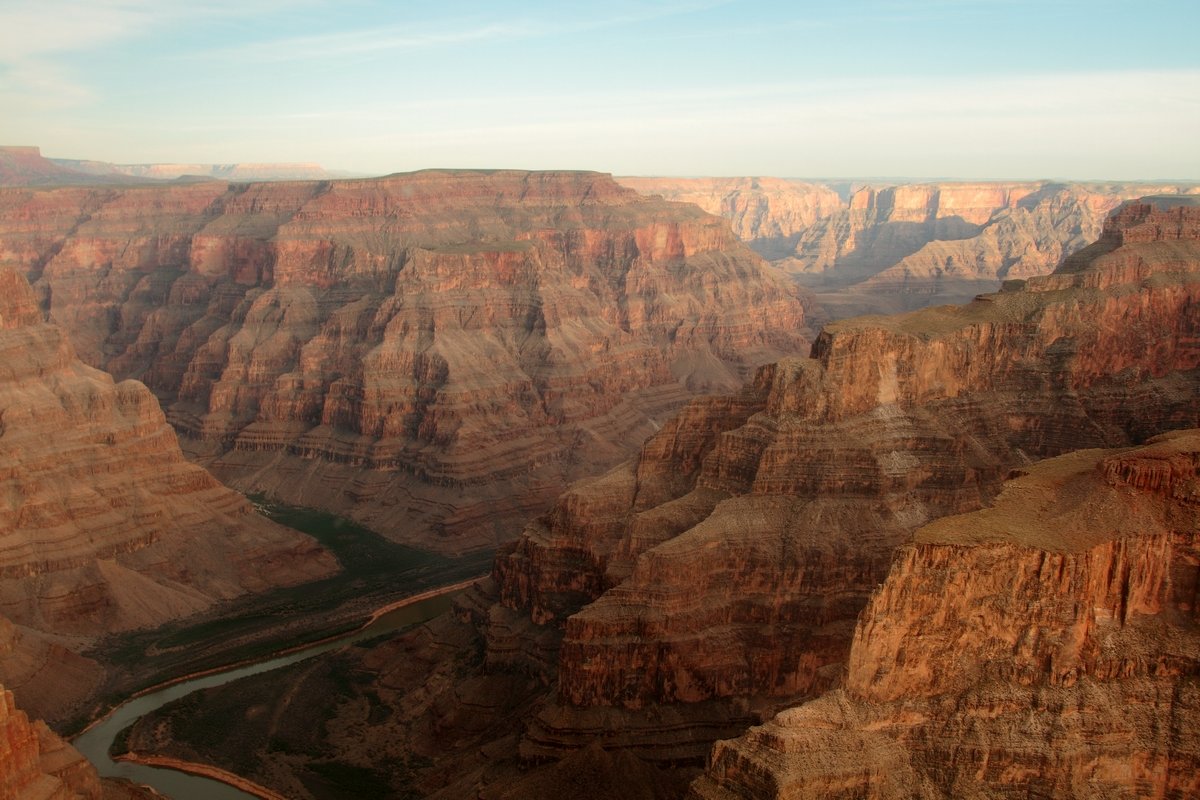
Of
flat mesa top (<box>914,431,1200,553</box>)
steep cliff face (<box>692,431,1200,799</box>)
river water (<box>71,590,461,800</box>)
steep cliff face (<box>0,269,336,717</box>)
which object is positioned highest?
flat mesa top (<box>914,431,1200,553</box>)

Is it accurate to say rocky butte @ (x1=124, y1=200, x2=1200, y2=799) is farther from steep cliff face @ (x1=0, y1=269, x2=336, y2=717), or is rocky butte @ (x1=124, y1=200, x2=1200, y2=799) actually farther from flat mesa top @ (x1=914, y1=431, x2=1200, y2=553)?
steep cliff face @ (x1=0, y1=269, x2=336, y2=717)

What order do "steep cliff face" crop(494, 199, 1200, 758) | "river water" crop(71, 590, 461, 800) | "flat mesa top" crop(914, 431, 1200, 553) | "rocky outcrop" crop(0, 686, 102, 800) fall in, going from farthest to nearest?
"river water" crop(71, 590, 461, 800), "steep cliff face" crop(494, 199, 1200, 758), "rocky outcrop" crop(0, 686, 102, 800), "flat mesa top" crop(914, 431, 1200, 553)

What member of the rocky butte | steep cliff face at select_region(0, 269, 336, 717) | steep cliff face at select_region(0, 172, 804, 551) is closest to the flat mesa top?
the rocky butte

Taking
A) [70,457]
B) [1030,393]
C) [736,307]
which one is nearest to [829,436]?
[1030,393]

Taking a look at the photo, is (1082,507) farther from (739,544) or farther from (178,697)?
(178,697)

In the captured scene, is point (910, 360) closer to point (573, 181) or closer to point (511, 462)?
point (511, 462)
